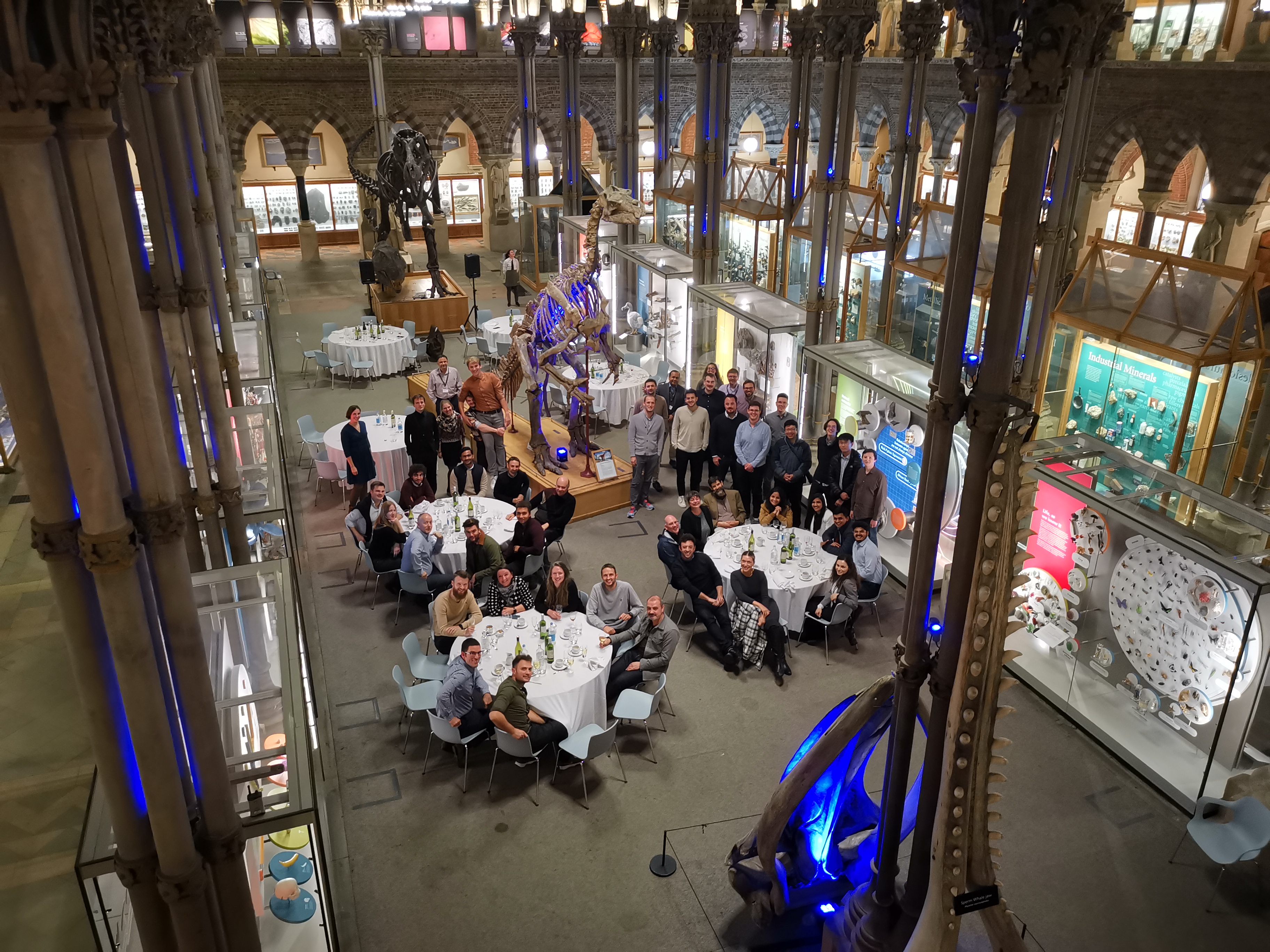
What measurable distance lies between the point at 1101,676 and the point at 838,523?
7.99 feet

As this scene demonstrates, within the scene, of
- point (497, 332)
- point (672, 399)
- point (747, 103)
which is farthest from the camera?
point (747, 103)

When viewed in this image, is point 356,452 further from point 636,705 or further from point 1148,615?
point 1148,615

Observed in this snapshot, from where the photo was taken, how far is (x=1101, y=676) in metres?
7.77

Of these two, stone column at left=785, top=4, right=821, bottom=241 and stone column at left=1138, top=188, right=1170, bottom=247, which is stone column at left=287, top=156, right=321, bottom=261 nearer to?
stone column at left=785, top=4, right=821, bottom=241

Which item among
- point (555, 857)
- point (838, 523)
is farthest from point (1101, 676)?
point (555, 857)

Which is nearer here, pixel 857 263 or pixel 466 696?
pixel 466 696

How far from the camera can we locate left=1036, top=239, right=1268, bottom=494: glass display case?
10.4 metres

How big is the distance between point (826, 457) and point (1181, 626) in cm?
375

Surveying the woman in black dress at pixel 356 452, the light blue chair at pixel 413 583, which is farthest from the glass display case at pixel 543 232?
the light blue chair at pixel 413 583

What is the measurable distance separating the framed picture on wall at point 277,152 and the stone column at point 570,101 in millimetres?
9228

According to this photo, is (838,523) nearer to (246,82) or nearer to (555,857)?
(555,857)

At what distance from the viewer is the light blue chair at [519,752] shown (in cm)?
674

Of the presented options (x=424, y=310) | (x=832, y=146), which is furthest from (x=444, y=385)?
(x=424, y=310)

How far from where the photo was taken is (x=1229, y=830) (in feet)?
19.9
